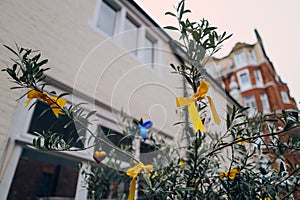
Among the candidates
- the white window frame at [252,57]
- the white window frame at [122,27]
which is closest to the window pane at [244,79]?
the white window frame at [252,57]

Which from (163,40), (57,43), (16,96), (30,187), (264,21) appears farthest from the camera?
(30,187)

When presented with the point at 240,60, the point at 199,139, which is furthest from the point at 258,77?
the point at 199,139

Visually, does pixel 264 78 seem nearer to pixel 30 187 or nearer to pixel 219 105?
pixel 219 105

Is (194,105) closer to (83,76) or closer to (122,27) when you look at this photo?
(83,76)

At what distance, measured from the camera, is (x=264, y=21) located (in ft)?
2.98

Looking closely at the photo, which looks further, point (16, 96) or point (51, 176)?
point (51, 176)

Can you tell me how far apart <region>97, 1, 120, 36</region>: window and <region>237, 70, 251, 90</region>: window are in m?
9.77

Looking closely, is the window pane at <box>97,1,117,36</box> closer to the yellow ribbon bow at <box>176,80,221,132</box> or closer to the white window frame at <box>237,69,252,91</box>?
the yellow ribbon bow at <box>176,80,221,132</box>

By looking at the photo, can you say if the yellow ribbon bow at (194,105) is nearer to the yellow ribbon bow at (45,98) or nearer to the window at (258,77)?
the yellow ribbon bow at (45,98)

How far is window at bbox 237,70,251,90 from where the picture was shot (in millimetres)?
10367

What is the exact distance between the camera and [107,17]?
2.36m

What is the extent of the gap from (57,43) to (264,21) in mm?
1538

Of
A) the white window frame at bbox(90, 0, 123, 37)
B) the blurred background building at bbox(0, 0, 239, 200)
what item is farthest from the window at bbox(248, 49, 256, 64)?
the white window frame at bbox(90, 0, 123, 37)

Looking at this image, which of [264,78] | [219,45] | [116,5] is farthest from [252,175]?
[264,78]
